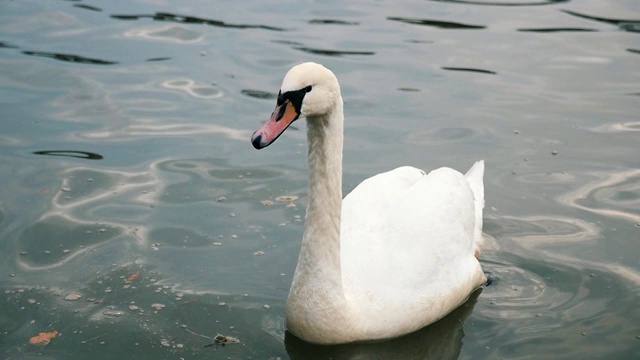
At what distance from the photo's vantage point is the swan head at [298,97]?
539 centimetres

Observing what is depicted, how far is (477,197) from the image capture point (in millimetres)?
7730

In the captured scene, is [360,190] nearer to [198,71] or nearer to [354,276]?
[354,276]

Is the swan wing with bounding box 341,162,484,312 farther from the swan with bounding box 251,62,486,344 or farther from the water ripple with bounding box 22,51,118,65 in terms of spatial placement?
the water ripple with bounding box 22,51,118,65

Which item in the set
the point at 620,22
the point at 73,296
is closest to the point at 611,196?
the point at 73,296

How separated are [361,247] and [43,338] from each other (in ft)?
6.61

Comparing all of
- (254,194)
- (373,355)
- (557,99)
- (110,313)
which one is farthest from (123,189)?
(557,99)

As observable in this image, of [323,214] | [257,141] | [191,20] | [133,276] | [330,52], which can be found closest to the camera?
[257,141]

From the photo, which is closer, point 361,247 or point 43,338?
point 43,338

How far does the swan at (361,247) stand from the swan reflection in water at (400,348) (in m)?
0.05

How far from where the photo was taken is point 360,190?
719cm

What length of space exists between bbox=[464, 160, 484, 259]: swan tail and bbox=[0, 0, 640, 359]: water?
0.17m

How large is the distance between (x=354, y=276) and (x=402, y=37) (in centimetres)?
712


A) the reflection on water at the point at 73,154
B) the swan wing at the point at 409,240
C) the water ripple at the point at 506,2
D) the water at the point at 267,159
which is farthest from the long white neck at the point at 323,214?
the water ripple at the point at 506,2

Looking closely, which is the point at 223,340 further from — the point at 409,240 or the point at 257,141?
the point at 257,141
